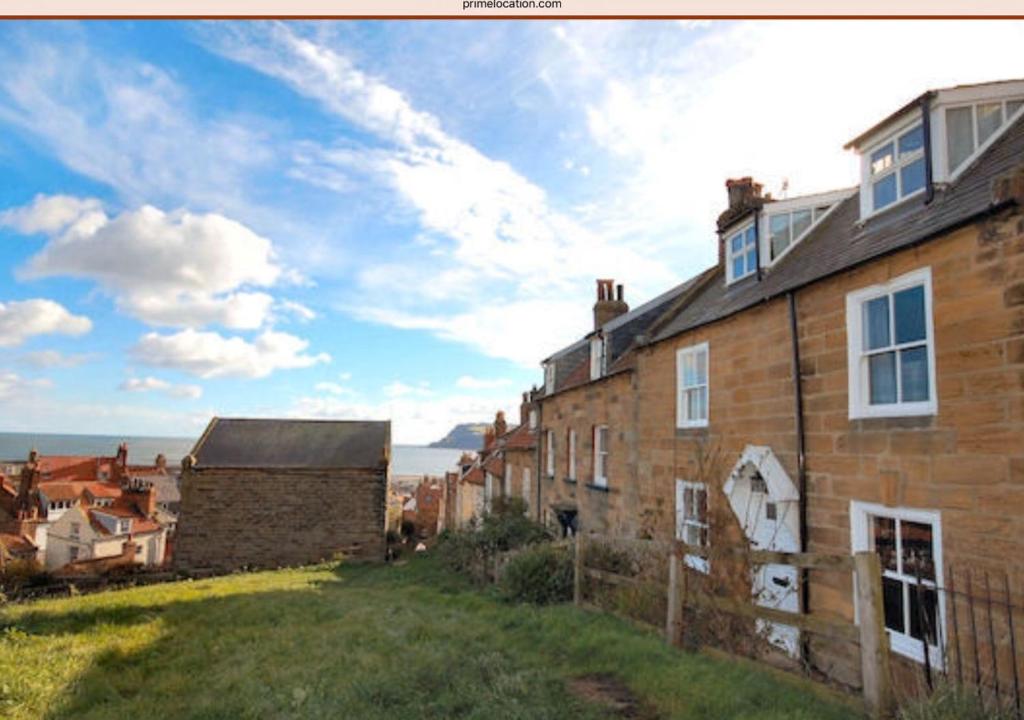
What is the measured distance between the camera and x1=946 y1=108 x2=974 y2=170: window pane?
7445mm

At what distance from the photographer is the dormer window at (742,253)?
11.4 m

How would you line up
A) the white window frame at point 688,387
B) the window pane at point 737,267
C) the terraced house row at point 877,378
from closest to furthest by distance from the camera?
the terraced house row at point 877,378, the white window frame at point 688,387, the window pane at point 737,267

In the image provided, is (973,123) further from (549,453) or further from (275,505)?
(275,505)

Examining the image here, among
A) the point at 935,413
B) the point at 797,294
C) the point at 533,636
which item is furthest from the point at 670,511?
the point at 935,413

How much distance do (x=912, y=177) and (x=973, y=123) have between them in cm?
87

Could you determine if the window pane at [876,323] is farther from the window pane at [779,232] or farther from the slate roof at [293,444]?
the slate roof at [293,444]

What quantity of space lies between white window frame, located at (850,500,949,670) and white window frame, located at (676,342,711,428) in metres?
3.66

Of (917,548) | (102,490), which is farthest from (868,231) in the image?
(102,490)

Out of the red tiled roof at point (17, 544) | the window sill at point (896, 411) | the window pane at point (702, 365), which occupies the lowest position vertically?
the red tiled roof at point (17, 544)

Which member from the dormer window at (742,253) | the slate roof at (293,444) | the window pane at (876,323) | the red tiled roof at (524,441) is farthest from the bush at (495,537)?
the slate roof at (293,444)

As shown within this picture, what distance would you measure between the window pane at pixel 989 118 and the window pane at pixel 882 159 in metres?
0.99

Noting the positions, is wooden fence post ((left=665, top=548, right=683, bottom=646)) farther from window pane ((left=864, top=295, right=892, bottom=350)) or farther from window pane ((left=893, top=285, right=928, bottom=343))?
window pane ((left=893, top=285, right=928, bottom=343))

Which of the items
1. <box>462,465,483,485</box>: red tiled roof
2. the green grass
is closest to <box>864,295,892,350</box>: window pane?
the green grass

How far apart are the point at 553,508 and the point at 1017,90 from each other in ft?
51.0
